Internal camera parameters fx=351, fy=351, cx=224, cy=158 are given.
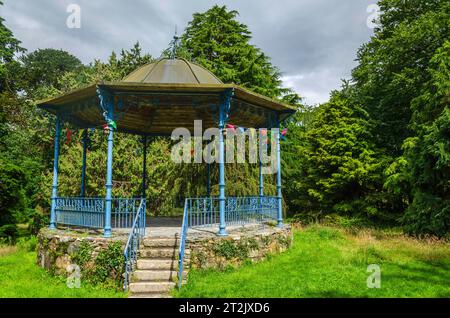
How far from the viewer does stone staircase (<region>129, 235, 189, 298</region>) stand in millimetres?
7418

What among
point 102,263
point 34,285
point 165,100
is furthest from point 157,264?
point 165,100

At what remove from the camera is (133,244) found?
8.25 metres

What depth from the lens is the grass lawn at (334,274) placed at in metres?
7.27

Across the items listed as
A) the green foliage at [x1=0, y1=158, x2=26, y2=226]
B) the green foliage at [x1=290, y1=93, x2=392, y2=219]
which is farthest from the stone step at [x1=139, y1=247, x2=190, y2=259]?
the green foliage at [x1=290, y1=93, x2=392, y2=219]

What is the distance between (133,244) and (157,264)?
0.74 m

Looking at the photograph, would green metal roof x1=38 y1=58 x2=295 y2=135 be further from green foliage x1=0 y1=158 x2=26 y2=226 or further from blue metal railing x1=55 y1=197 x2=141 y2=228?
green foliage x1=0 y1=158 x2=26 y2=226

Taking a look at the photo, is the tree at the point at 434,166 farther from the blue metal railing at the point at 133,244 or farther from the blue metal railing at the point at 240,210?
the blue metal railing at the point at 133,244

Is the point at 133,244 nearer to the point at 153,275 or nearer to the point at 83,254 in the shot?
the point at 153,275

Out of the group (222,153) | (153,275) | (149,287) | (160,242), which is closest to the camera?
(149,287)

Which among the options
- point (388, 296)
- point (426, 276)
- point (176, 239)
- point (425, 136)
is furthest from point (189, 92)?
point (425, 136)

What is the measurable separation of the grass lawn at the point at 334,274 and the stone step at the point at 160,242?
2.85ft

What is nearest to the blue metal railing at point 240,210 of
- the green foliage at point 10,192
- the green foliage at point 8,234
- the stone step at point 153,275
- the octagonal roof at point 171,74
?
the stone step at point 153,275

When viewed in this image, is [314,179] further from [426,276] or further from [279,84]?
[426,276]

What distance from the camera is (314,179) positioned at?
23.8 meters
